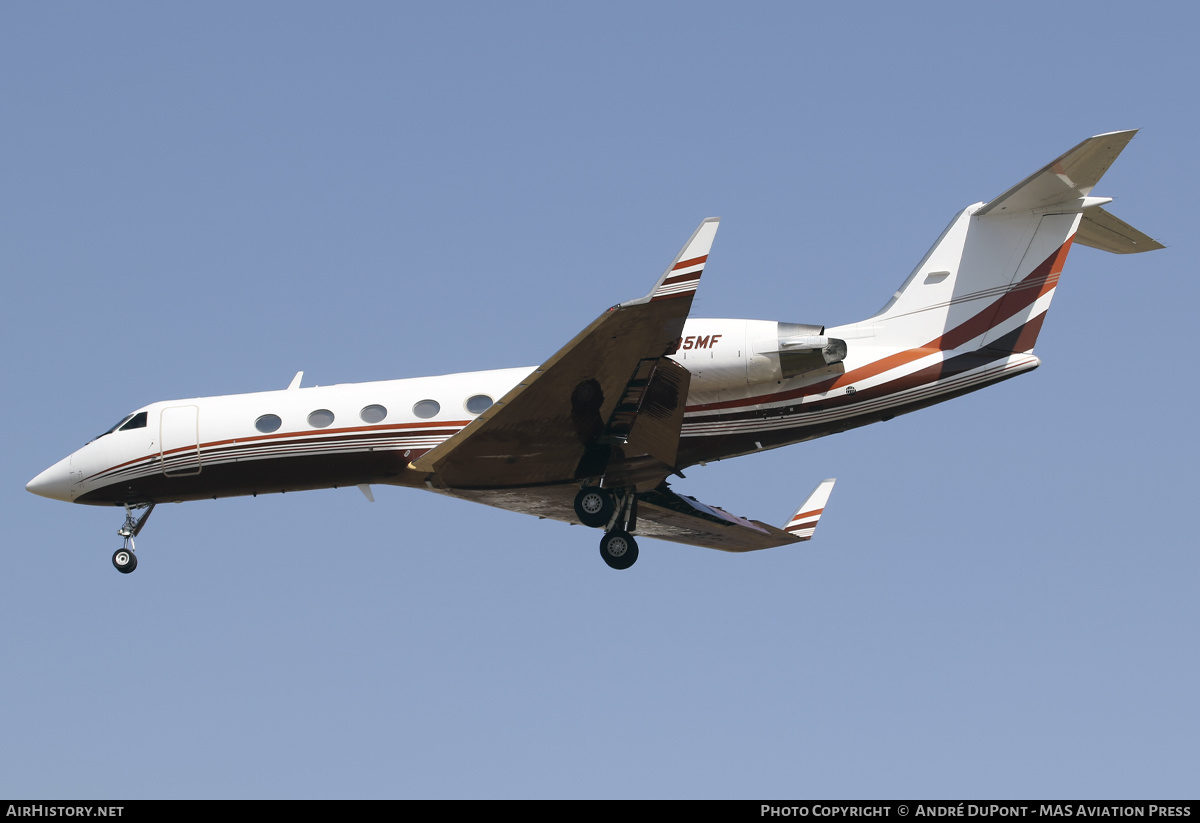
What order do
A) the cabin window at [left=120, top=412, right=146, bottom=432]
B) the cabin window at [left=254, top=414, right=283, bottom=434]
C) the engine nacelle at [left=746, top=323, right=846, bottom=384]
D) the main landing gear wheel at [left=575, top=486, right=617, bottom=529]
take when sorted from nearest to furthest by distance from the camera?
the engine nacelle at [left=746, top=323, right=846, bottom=384] → the main landing gear wheel at [left=575, top=486, right=617, bottom=529] → the cabin window at [left=254, top=414, right=283, bottom=434] → the cabin window at [left=120, top=412, right=146, bottom=432]

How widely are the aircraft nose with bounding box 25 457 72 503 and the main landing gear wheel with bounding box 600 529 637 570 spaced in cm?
941

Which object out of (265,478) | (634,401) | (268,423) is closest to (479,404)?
(634,401)

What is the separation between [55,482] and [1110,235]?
57.8 ft

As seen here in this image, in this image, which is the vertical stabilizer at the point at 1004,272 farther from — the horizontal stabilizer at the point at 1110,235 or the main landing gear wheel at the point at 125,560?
the main landing gear wheel at the point at 125,560

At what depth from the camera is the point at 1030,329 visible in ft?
70.5

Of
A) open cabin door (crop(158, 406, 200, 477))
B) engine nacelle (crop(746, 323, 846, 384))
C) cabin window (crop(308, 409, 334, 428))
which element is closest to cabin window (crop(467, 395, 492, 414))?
cabin window (crop(308, 409, 334, 428))

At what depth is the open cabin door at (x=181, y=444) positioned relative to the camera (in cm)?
2345

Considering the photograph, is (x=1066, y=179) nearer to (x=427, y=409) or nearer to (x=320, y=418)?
(x=427, y=409)

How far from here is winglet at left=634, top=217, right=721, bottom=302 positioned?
60.3ft

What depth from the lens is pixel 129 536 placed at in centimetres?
2423

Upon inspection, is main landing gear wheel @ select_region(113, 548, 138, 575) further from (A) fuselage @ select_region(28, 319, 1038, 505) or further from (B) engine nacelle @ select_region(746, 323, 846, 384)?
(B) engine nacelle @ select_region(746, 323, 846, 384)
